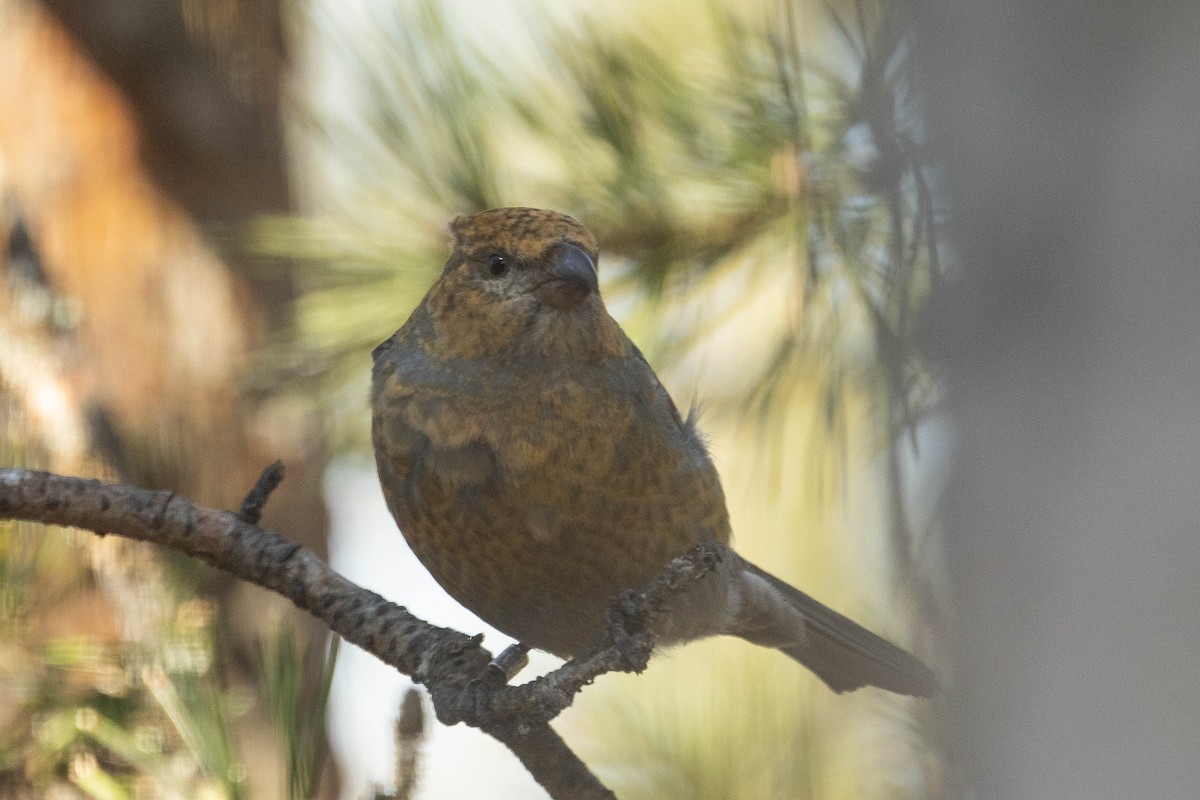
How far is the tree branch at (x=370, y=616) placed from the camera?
1.62 meters

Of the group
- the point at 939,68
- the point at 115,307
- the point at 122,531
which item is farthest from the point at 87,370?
the point at 939,68

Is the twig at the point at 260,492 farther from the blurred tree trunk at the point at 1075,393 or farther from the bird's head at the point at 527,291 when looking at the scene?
the blurred tree trunk at the point at 1075,393

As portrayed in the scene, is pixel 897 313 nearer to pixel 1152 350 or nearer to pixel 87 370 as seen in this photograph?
pixel 1152 350

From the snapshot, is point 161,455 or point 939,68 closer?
point 939,68

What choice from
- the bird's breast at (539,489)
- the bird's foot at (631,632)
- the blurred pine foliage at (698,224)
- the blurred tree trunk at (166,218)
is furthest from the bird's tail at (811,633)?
the blurred tree trunk at (166,218)

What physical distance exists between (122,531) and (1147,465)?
4.95ft

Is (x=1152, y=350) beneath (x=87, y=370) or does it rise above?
beneath

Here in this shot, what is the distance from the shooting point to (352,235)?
264cm

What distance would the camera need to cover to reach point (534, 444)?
2105mm

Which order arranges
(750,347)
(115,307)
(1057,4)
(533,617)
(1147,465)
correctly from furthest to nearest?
(115,307)
(750,347)
(533,617)
(1057,4)
(1147,465)

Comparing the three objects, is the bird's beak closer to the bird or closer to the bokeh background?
the bird

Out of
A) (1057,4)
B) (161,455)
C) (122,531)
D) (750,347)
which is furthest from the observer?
(161,455)

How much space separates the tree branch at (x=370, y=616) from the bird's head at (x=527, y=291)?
0.51 meters

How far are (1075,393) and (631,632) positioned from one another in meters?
0.83
